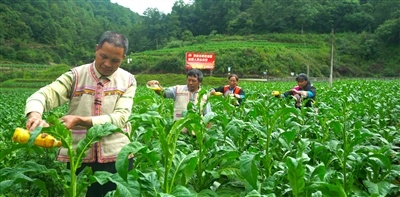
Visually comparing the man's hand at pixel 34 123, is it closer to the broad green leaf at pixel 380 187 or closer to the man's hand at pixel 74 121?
the man's hand at pixel 74 121

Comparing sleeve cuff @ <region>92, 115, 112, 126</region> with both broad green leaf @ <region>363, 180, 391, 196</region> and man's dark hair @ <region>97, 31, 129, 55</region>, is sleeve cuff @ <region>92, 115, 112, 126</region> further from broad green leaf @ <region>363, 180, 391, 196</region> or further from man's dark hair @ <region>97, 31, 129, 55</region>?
broad green leaf @ <region>363, 180, 391, 196</region>

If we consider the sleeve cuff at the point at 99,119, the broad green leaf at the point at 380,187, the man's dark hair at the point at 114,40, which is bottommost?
the broad green leaf at the point at 380,187

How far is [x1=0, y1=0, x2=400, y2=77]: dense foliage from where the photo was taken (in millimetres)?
58903

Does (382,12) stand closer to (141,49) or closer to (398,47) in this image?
(398,47)

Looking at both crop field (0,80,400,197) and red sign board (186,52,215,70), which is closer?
crop field (0,80,400,197)

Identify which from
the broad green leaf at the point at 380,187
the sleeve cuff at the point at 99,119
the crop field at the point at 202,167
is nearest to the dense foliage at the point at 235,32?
the crop field at the point at 202,167

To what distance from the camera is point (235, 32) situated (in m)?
86.6

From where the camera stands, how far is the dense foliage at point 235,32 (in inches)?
2319

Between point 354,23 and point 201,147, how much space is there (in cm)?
8271

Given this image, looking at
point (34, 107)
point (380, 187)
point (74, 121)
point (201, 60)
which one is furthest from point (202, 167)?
point (201, 60)

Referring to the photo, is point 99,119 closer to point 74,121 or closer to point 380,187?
point 74,121

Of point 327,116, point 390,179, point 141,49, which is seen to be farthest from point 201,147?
point 141,49

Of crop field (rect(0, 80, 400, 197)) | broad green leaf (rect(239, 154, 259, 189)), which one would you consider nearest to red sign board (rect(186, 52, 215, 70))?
crop field (rect(0, 80, 400, 197))

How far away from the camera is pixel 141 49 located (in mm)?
88062
